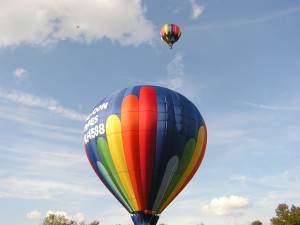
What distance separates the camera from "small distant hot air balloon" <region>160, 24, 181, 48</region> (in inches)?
1470

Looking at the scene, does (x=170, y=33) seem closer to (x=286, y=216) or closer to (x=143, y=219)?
(x=143, y=219)

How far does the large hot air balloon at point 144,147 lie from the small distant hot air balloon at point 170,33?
1149 cm

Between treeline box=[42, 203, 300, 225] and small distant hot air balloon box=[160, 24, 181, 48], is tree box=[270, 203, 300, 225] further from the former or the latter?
small distant hot air balloon box=[160, 24, 181, 48]

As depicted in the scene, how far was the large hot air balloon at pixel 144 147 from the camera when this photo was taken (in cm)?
2530

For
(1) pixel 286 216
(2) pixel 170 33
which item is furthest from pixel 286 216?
(2) pixel 170 33

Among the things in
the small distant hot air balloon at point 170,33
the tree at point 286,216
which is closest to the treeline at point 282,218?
the tree at point 286,216

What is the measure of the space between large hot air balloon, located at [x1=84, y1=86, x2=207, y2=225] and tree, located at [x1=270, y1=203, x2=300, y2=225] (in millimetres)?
46914

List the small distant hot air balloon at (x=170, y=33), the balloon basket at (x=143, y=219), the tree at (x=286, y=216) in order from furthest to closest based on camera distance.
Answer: the tree at (x=286, y=216)
the small distant hot air balloon at (x=170, y=33)
the balloon basket at (x=143, y=219)

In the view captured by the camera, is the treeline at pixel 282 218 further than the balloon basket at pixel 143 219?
Yes

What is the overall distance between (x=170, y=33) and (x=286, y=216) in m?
45.5

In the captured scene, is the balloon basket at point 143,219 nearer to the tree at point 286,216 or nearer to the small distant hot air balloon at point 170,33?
the small distant hot air balloon at point 170,33

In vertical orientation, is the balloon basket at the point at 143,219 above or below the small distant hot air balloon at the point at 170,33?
below

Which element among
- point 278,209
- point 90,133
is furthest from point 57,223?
point 90,133

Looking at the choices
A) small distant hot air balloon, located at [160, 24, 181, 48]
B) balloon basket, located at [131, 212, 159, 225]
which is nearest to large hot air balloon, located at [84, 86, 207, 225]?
balloon basket, located at [131, 212, 159, 225]
